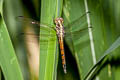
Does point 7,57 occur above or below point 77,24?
below

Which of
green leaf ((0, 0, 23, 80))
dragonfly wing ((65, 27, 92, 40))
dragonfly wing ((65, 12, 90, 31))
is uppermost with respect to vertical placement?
dragonfly wing ((65, 12, 90, 31))

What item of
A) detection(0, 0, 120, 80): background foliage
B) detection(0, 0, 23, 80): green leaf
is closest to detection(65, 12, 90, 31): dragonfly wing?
detection(0, 0, 120, 80): background foliage

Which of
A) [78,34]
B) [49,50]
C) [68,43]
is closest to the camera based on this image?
[49,50]

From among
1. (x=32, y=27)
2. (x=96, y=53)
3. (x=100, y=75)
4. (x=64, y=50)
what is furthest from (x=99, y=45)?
(x=32, y=27)

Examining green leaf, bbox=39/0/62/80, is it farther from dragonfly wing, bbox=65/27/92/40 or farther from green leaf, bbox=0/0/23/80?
dragonfly wing, bbox=65/27/92/40

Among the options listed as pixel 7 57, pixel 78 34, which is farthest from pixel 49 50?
pixel 78 34

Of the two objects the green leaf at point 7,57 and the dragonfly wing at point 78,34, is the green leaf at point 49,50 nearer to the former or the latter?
the green leaf at point 7,57

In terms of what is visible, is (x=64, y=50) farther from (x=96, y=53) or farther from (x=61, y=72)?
(x=96, y=53)

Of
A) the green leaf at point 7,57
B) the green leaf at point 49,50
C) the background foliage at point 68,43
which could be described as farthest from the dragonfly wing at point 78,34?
the green leaf at point 7,57

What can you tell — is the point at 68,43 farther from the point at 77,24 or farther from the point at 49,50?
the point at 49,50
